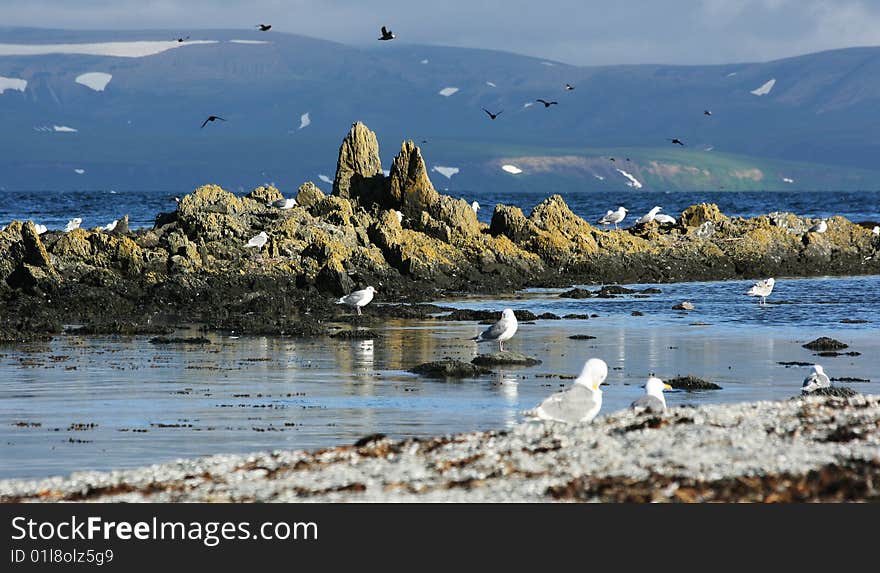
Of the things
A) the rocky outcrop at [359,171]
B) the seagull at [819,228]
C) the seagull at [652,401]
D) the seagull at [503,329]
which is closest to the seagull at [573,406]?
the seagull at [652,401]

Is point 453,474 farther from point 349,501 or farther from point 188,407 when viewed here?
point 188,407

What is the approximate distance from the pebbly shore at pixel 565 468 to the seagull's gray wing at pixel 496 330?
8.99 metres

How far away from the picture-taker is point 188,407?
17406mm

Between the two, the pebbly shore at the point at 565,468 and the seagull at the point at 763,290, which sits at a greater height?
the seagull at the point at 763,290

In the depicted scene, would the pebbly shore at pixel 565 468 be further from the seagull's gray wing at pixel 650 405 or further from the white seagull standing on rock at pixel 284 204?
the white seagull standing on rock at pixel 284 204

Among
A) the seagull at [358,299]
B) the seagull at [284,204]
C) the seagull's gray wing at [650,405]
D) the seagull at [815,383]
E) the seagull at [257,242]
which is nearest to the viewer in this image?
the seagull's gray wing at [650,405]

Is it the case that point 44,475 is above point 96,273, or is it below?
below

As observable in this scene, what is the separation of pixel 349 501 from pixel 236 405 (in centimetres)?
752

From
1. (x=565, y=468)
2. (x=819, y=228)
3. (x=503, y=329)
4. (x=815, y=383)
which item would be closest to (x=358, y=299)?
(x=503, y=329)

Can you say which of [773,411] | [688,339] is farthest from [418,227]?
[773,411]

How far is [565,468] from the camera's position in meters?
11.3

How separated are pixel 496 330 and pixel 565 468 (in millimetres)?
11711

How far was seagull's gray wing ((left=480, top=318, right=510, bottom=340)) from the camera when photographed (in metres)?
22.8

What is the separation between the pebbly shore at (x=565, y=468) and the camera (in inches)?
408
